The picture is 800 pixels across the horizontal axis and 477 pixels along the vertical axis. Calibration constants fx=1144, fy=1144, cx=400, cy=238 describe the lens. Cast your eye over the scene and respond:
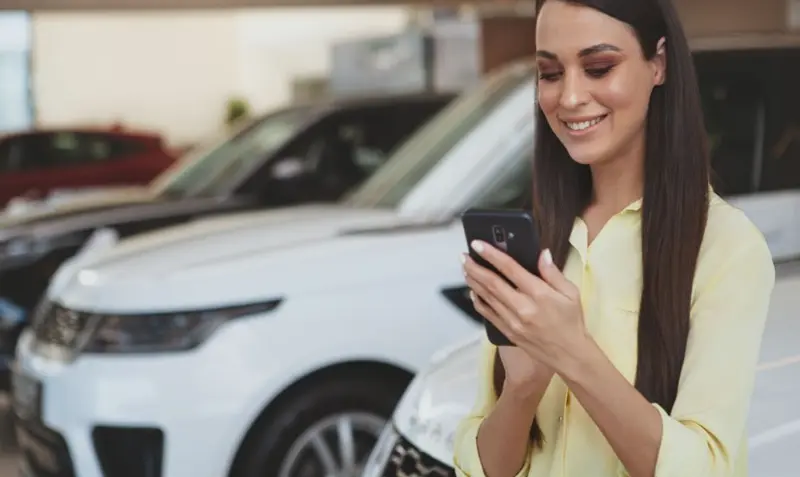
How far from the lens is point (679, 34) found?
1.48 metres

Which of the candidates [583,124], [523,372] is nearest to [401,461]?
[523,372]

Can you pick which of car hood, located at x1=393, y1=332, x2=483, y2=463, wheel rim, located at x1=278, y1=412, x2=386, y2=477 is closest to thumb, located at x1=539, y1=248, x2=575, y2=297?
car hood, located at x1=393, y1=332, x2=483, y2=463

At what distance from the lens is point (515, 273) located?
1280 millimetres

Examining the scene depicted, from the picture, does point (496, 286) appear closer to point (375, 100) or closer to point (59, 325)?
point (59, 325)

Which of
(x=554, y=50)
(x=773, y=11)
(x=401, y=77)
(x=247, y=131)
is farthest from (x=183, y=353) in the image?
(x=401, y=77)

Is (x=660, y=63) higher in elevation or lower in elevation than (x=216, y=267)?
higher

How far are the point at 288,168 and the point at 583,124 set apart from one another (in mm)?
5187

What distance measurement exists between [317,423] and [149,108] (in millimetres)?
17576

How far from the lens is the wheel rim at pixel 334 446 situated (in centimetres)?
358

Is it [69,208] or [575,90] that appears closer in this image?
[575,90]

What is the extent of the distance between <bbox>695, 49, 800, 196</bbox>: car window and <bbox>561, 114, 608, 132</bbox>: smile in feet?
8.87

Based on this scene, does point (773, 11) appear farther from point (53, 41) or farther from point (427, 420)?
point (53, 41)

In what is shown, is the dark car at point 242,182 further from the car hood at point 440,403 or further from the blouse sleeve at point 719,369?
the blouse sleeve at point 719,369

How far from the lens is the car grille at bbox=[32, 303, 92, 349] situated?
3756mm
